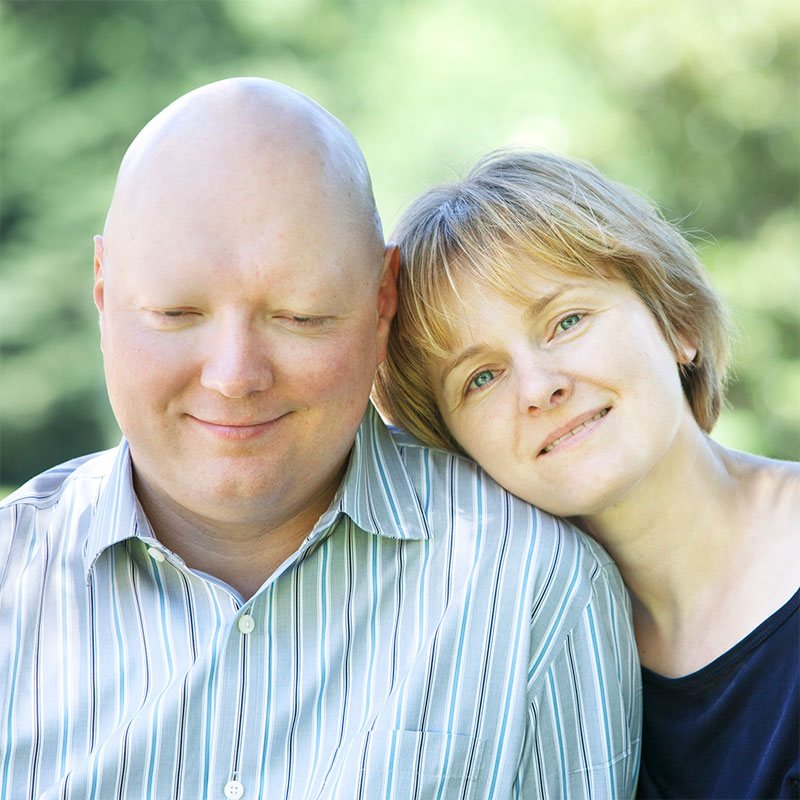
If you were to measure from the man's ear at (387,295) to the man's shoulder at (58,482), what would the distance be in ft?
2.00

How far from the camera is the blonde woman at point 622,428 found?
191 centimetres

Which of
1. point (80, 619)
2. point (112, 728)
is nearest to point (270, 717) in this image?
point (112, 728)

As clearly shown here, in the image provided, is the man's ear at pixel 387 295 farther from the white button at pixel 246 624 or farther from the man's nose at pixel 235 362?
the white button at pixel 246 624

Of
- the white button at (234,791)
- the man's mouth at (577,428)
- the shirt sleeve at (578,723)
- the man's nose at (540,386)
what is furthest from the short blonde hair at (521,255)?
the white button at (234,791)

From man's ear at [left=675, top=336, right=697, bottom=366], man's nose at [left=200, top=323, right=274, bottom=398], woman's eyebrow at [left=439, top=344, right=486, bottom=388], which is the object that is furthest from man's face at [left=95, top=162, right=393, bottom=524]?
man's ear at [left=675, top=336, right=697, bottom=366]

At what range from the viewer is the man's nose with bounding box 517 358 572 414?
74.2 inches

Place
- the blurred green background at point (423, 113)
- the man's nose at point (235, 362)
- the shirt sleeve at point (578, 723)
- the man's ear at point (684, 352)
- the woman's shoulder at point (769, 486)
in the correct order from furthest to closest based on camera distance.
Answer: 1. the blurred green background at point (423, 113)
2. the man's ear at point (684, 352)
3. the woman's shoulder at point (769, 486)
4. the shirt sleeve at point (578, 723)
5. the man's nose at point (235, 362)

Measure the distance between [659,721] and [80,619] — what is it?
3.69 ft

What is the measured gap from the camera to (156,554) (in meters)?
1.88

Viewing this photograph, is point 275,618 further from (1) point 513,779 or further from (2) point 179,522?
(1) point 513,779

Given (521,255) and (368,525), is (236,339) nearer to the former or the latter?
(368,525)

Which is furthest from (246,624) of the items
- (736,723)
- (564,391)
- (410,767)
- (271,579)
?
(736,723)

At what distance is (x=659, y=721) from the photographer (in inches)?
79.8

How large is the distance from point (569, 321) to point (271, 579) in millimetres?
738
